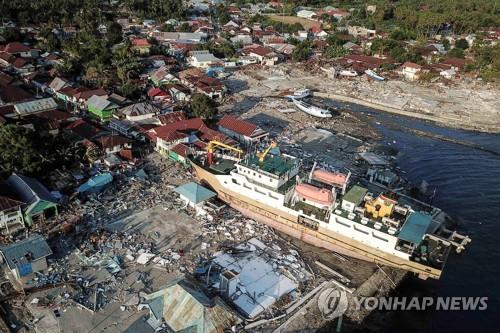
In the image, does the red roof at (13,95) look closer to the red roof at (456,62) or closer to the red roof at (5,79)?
the red roof at (5,79)

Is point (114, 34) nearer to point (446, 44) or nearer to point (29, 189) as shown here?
point (29, 189)

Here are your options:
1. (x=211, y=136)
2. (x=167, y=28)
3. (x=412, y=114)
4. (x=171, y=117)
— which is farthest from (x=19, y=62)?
(x=412, y=114)

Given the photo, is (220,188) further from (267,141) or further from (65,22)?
(65,22)

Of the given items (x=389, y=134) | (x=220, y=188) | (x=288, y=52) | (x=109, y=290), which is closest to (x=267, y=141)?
(x=220, y=188)

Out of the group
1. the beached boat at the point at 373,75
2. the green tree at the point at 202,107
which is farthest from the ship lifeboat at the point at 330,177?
the beached boat at the point at 373,75

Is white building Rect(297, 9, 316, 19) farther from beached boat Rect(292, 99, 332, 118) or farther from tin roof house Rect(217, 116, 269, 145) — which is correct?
tin roof house Rect(217, 116, 269, 145)

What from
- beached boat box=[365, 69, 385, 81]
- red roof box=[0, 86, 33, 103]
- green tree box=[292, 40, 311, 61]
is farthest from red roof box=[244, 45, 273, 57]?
red roof box=[0, 86, 33, 103]
